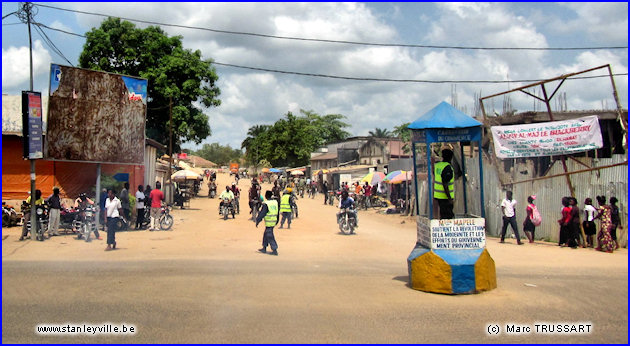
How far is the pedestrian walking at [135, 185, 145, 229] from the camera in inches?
738

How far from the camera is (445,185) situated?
8703 mm

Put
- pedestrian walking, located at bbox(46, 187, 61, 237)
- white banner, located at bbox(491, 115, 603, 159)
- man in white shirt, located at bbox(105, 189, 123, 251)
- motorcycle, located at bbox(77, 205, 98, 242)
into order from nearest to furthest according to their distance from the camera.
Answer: man in white shirt, located at bbox(105, 189, 123, 251), white banner, located at bbox(491, 115, 603, 159), motorcycle, located at bbox(77, 205, 98, 242), pedestrian walking, located at bbox(46, 187, 61, 237)

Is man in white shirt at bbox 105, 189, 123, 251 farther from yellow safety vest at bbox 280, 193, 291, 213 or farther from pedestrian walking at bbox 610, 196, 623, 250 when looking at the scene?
pedestrian walking at bbox 610, 196, 623, 250

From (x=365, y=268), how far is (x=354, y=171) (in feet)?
115

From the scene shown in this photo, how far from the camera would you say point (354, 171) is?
150 feet

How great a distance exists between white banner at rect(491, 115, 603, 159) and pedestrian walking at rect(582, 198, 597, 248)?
59.9 inches

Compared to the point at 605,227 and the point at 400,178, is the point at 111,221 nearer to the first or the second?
the point at 605,227

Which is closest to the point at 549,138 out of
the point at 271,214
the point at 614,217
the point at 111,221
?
the point at 614,217

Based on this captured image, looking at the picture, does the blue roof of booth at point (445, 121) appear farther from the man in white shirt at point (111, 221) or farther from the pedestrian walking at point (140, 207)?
the pedestrian walking at point (140, 207)

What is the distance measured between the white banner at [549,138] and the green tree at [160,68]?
78.6 feet

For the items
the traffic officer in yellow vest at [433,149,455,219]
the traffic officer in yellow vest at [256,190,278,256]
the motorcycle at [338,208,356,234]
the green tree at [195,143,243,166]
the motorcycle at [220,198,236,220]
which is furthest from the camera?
the green tree at [195,143,243,166]

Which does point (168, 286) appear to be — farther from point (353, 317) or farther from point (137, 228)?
point (137, 228)

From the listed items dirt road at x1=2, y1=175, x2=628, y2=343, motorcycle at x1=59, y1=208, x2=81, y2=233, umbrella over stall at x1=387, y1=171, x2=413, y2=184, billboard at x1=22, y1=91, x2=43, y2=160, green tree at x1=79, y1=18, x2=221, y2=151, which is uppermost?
green tree at x1=79, y1=18, x2=221, y2=151

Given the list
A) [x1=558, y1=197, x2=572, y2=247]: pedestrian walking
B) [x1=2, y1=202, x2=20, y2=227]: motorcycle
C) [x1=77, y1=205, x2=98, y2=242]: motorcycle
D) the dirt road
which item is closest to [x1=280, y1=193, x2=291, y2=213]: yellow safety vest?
the dirt road
